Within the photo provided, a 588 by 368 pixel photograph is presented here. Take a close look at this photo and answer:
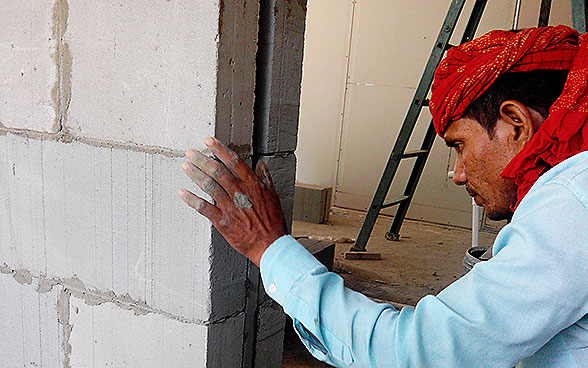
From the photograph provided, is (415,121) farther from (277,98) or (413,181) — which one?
(277,98)

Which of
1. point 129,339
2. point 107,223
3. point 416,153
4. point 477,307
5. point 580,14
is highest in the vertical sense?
point 580,14

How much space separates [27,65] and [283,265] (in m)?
1.05

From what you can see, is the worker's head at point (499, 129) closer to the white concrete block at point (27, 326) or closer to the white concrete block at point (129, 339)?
the white concrete block at point (129, 339)

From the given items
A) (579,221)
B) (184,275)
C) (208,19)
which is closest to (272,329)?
(184,275)

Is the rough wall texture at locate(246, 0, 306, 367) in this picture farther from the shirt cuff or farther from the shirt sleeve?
the shirt sleeve

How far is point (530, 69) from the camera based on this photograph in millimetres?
1128

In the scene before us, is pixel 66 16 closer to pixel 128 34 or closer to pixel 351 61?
pixel 128 34

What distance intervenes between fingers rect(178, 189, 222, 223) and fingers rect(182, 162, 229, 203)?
0.02 m

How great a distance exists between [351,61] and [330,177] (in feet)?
4.69

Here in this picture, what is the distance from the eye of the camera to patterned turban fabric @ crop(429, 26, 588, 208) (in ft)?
3.41

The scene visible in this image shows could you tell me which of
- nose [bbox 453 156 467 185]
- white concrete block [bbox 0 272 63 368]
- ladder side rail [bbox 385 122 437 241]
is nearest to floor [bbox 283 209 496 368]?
ladder side rail [bbox 385 122 437 241]

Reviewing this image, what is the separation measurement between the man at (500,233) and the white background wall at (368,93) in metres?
4.98

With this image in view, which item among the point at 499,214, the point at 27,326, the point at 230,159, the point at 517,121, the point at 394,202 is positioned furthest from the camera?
the point at 394,202

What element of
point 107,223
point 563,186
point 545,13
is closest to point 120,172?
point 107,223
